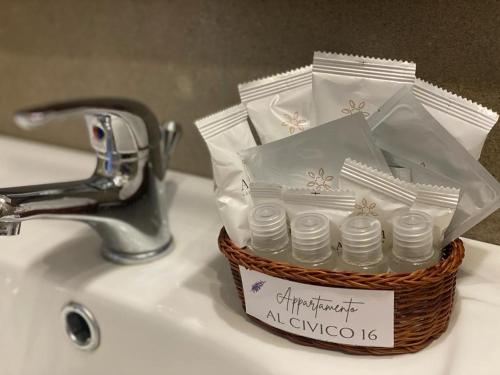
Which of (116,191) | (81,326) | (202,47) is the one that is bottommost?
(81,326)

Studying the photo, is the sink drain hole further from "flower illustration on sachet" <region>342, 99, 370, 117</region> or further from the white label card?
"flower illustration on sachet" <region>342, 99, 370, 117</region>

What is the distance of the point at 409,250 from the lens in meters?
0.38

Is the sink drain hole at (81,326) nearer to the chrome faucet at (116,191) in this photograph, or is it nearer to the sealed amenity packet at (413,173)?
the chrome faucet at (116,191)

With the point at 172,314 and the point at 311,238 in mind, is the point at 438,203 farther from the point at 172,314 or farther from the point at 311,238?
the point at 172,314

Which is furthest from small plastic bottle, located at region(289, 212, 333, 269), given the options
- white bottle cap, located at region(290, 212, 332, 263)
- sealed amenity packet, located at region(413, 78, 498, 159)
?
sealed amenity packet, located at region(413, 78, 498, 159)

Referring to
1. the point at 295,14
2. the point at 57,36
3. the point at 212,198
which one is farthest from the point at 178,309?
the point at 57,36

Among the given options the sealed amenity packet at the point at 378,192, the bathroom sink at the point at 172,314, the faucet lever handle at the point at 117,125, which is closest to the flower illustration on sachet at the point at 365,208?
the sealed amenity packet at the point at 378,192

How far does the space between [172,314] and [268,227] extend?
0.39 ft

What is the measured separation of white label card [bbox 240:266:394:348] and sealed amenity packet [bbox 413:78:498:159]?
0.12 meters

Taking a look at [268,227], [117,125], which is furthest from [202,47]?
[268,227]

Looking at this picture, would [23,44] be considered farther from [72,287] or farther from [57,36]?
[72,287]

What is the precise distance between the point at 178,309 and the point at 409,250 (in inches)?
7.6

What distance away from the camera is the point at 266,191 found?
0.42 meters

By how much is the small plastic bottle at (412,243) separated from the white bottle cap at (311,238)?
0.15 feet
